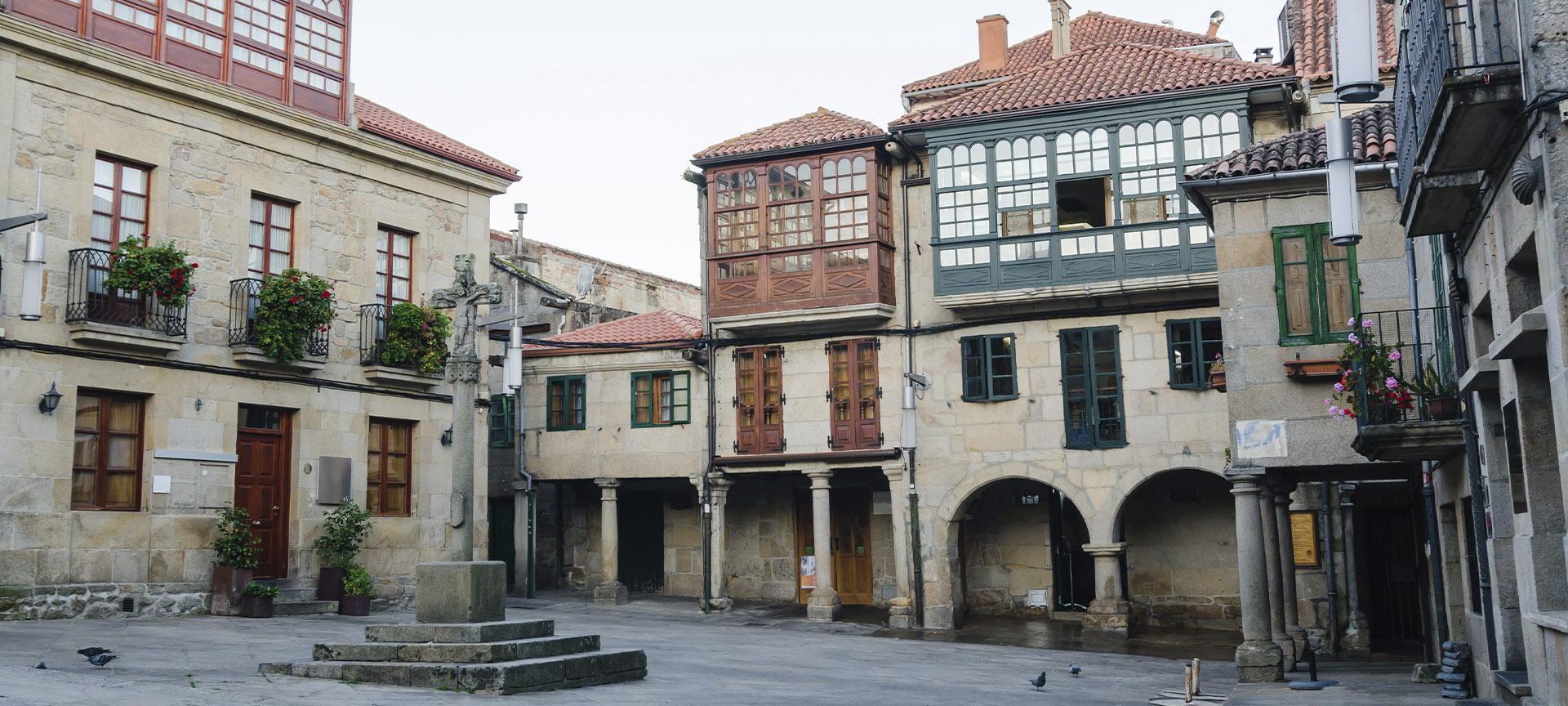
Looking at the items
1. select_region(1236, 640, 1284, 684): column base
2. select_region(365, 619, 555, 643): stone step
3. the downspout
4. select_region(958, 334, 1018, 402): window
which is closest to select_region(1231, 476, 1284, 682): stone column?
select_region(1236, 640, 1284, 684): column base

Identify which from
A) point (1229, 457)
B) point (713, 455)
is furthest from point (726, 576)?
point (1229, 457)

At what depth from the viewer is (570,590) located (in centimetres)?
2888

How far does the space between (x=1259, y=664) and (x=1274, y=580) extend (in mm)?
2159

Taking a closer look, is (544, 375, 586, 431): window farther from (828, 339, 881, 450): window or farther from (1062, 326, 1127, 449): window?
(1062, 326, 1127, 449): window

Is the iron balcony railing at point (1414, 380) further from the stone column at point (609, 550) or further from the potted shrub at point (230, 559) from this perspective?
the stone column at point (609, 550)

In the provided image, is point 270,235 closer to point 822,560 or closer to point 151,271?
point 151,271

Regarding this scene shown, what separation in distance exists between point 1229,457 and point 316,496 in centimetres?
1298

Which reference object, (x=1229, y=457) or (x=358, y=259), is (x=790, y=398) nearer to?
(x=358, y=259)

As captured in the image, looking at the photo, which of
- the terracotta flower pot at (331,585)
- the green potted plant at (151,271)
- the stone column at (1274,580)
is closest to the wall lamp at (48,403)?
the green potted plant at (151,271)

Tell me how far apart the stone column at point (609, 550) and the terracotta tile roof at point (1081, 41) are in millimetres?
10007

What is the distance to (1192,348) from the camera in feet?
72.9

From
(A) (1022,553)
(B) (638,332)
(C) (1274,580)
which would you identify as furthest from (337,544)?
(C) (1274,580)

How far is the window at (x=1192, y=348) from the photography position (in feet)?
72.5

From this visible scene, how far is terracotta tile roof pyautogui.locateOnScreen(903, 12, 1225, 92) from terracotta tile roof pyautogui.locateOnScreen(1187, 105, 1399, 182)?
435 inches
